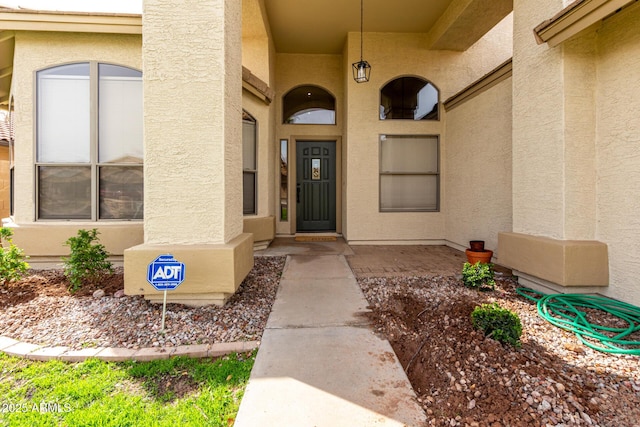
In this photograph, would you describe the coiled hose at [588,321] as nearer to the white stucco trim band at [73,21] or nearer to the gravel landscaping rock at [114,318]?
the gravel landscaping rock at [114,318]

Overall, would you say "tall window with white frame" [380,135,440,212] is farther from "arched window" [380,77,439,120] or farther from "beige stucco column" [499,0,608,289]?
"beige stucco column" [499,0,608,289]

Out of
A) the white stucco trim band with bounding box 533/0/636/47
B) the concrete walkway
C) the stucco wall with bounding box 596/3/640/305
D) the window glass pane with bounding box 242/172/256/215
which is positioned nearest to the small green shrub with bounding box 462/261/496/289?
the stucco wall with bounding box 596/3/640/305

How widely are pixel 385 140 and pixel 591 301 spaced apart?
4817 mm

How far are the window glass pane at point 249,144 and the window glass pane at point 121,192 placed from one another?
1.85 meters

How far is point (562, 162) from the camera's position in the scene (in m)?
3.36

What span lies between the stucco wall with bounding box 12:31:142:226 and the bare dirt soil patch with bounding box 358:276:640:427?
5230mm

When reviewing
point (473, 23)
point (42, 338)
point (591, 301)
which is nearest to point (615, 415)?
point (591, 301)

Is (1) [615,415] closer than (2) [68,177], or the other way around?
(1) [615,415]

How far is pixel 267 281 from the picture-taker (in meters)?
4.11

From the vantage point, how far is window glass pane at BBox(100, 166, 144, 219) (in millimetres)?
4602

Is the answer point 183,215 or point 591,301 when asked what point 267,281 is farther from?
point 591,301

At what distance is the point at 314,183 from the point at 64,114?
5.17 metres

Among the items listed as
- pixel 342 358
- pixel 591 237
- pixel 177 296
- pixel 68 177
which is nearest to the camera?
pixel 342 358

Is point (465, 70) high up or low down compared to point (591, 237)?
up
